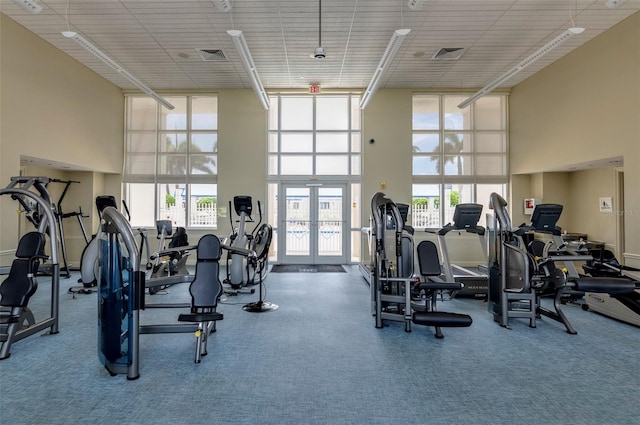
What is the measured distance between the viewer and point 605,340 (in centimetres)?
345

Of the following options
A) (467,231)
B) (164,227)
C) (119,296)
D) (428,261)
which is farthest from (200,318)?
(467,231)

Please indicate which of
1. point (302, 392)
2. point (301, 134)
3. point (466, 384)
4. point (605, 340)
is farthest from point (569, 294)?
point (301, 134)

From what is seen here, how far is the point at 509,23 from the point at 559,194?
443cm

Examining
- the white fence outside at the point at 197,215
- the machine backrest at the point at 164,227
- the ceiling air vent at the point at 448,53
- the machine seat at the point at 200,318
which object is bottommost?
the machine seat at the point at 200,318

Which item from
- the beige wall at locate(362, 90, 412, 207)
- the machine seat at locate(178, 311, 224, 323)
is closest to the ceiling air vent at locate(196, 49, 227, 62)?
the beige wall at locate(362, 90, 412, 207)

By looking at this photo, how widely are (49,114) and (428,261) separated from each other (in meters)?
7.47

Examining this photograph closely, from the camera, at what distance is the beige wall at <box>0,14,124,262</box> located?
5160 millimetres

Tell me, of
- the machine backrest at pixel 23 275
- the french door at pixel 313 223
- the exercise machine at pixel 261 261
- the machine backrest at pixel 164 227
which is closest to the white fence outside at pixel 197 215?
the french door at pixel 313 223

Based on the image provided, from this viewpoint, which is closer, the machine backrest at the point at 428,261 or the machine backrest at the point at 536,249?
the machine backrest at the point at 428,261

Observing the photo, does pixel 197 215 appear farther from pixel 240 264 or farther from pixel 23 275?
pixel 23 275

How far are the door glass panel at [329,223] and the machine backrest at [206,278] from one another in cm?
494

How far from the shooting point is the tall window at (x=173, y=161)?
8.06m

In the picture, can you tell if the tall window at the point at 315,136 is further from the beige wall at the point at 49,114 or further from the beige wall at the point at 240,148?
the beige wall at the point at 49,114

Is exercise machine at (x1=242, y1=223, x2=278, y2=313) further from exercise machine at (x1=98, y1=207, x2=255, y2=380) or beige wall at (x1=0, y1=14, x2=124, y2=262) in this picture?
beige wall at (x1=0, y1=14, x2=124, y2=262)
